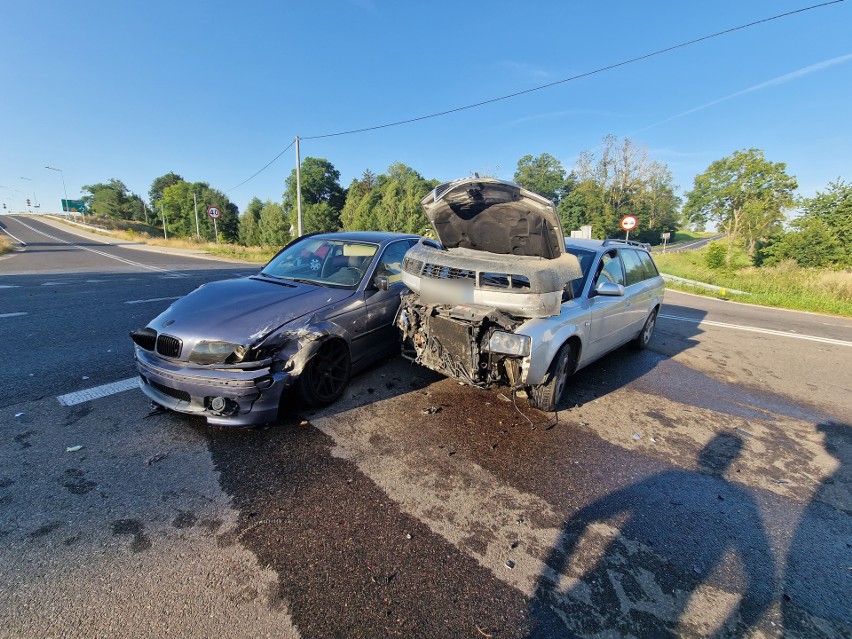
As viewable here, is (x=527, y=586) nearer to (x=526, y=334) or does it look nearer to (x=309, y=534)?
(x=309, y=534)

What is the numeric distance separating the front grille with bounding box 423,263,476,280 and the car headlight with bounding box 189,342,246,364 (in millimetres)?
1799

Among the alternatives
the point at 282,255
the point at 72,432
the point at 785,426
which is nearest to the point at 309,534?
the point at 72,432

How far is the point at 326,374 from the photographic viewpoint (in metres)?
3.54

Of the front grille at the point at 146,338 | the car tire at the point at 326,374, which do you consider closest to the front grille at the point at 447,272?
the car tire at the point at 326,374

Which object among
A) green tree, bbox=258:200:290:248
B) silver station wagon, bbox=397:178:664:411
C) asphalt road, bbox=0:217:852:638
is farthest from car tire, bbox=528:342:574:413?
green tree, bbox=258:200:290:248

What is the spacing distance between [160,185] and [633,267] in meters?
106

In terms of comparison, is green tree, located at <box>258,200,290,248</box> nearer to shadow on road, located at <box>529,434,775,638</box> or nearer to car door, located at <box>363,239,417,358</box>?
car door, located at <box>363,239,417,358</box>

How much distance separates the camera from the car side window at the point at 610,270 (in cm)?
432

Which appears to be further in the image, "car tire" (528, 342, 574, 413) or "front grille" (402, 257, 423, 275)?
"front grille" (402, 257, 423, 275)

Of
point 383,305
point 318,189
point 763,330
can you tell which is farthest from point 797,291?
point 318,189

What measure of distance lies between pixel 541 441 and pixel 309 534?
200cm

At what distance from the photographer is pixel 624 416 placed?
3.79m

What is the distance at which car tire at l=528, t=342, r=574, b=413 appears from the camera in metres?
3.53

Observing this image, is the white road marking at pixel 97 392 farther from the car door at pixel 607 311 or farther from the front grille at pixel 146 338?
the car door at pixel 607 311
